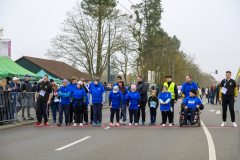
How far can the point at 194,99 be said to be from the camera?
1223 cm

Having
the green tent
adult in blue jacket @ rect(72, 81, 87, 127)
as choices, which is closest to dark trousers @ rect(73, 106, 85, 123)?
adult in blue jacket @ rect(72, 81, 87, 127)

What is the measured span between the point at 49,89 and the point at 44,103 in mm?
601

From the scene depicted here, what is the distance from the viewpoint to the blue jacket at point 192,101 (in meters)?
12.1

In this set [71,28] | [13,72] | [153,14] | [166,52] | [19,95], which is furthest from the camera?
[166,52]

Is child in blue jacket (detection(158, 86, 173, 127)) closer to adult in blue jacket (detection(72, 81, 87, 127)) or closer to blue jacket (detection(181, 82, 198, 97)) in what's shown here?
blue jacket (detection(181, 82, 198, 97))

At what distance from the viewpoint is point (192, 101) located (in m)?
12.2

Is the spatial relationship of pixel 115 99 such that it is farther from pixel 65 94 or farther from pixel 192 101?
pixel 192 101

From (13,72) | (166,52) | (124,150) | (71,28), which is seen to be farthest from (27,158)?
Result: (166,52)

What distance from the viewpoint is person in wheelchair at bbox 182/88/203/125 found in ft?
39.3

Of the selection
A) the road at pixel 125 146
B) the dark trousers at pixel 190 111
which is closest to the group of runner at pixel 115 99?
the dark trousers at pixel 190 111

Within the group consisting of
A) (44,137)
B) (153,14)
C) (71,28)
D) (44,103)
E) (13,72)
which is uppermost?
(153,14)

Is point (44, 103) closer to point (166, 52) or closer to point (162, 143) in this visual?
point (162, 143)

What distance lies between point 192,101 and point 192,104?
0.12 meters

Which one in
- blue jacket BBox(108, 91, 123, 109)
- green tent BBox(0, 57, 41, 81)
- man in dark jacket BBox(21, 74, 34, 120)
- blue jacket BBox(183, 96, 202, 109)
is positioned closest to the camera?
blue jacket BBox(183, 96, 202, 109)
